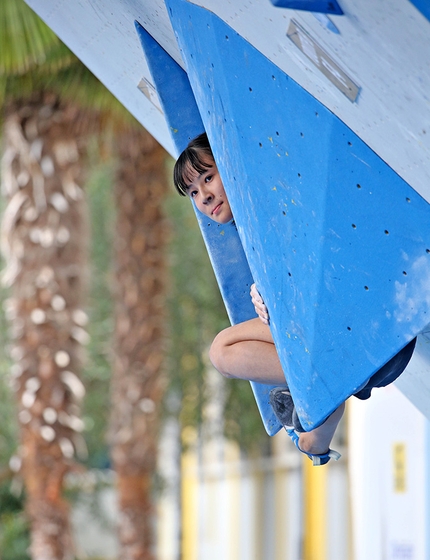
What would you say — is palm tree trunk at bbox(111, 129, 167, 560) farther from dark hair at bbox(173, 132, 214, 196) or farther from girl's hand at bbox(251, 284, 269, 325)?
girl's hand at bbox(251, 284, 269, 325)

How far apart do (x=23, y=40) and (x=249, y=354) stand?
19.4 ft

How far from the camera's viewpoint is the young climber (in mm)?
2986

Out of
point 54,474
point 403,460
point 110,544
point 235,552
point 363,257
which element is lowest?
point 110,544

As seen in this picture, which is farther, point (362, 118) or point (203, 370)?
point (203, 370)

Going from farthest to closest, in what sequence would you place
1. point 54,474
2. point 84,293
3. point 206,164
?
point 84,293 < point 54,474 < point 206,164

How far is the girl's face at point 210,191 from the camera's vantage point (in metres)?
3.14

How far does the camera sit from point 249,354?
3014mm

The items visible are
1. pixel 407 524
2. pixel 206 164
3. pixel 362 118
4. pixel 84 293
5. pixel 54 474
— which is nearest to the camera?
pixel 362 118

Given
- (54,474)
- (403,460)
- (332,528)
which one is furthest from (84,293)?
(332,528)

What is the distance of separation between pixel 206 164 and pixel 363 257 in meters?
0.74

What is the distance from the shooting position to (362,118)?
8.77 feet

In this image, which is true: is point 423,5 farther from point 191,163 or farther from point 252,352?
point 252,352

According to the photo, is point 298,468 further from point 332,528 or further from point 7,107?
point 7,107

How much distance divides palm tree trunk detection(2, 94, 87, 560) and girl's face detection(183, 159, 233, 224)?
5.23 m
